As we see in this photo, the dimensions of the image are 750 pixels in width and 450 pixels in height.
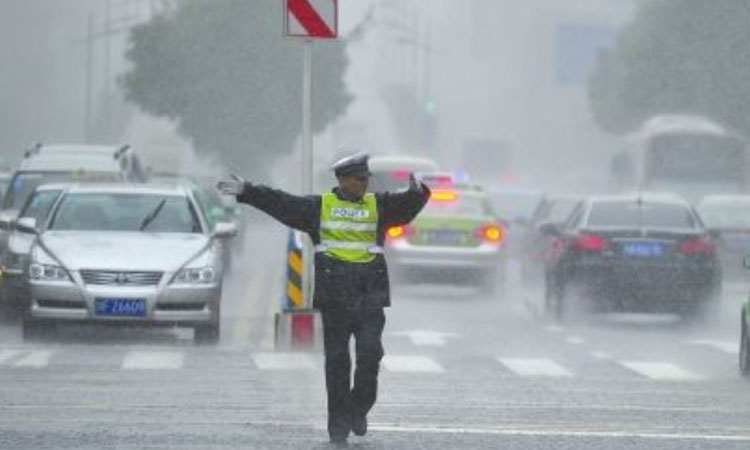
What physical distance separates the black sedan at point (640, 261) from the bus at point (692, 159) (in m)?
29.1

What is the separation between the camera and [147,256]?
21.2 meters

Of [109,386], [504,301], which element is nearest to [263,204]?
[109,386]

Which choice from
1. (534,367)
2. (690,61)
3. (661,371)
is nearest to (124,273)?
(534,367)

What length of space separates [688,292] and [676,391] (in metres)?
9.88

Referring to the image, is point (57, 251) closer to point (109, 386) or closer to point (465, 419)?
point (109, 386)

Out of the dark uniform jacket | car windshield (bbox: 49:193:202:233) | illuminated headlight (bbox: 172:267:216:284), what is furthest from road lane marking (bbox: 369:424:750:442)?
car windshield (bbox: 49:193:202:233)

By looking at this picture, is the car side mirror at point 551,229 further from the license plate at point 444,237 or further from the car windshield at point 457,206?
the car windshield at point 457,206

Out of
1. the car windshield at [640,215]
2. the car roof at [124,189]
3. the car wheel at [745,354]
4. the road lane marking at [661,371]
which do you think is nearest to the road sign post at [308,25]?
the car roof at [124,189]

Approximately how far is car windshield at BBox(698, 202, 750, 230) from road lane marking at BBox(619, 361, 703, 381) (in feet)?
57.1

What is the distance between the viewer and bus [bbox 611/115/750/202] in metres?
56.8

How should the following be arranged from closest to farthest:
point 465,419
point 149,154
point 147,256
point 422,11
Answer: point 465,419 → point 147,256 → point 149,154 → point 422,11

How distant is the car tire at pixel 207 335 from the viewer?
21.6 metres

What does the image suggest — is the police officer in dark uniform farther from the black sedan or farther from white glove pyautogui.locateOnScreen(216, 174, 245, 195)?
the black sedan

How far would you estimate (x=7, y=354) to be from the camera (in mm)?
19562
